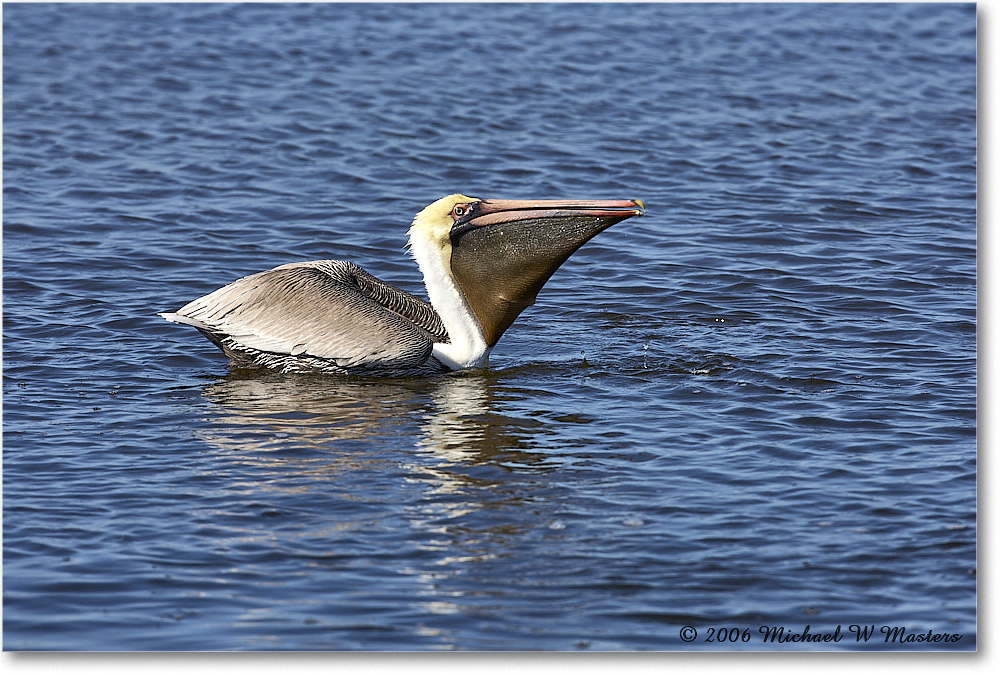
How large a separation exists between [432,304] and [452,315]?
148mm

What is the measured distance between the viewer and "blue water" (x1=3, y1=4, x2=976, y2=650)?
4.50 meters

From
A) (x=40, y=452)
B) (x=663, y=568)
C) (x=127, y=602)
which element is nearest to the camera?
(x=127, y=602)

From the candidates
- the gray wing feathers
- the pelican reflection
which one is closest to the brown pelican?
the gray wing feathers

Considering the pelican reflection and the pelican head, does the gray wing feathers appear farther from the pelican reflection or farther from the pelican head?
the pelican head

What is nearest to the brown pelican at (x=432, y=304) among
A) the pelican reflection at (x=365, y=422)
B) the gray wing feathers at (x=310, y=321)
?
the gray wing feathers at (x=310, y=321)

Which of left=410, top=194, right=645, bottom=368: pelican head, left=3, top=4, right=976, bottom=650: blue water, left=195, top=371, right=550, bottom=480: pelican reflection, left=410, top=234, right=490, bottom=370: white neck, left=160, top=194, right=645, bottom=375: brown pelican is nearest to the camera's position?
left=3, top=4, right=976, bottom=650: blue water

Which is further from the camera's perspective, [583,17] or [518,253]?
[583,17]

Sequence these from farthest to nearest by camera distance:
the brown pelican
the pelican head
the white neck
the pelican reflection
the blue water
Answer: the white neck
the brown pelican
the pelican head
the pelican reflection
the blue water

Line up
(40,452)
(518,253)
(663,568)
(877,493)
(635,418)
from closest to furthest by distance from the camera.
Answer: (663,568) → (877,493) → (40,452) → (635,418) → (518,253)

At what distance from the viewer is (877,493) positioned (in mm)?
5309

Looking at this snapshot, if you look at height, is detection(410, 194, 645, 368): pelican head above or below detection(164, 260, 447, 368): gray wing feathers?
above

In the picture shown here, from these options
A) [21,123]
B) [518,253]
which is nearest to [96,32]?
[21,123]

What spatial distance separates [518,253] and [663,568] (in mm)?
2415

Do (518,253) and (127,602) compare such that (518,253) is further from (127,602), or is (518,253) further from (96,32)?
(96,32)
